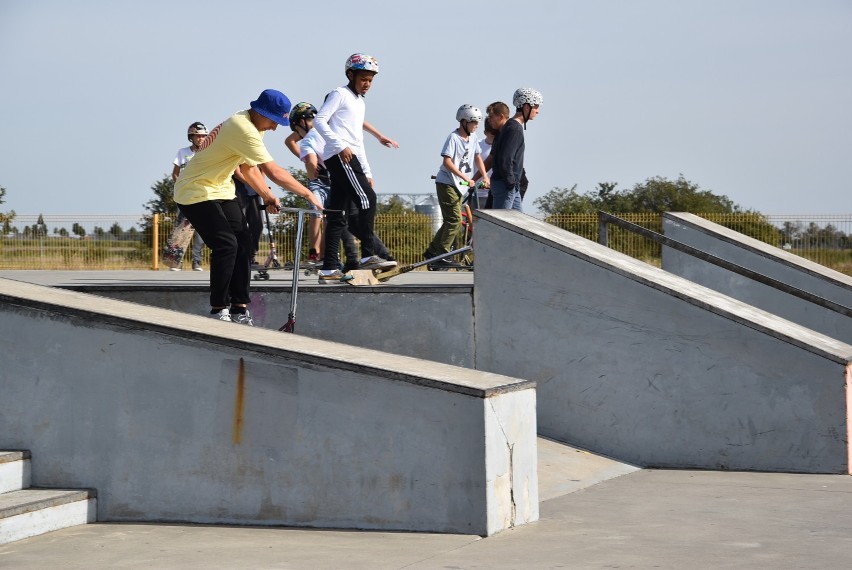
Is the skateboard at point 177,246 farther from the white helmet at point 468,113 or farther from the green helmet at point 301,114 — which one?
the white helmet at point 468,113

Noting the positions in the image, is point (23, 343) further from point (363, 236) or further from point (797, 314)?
point (797, 314)

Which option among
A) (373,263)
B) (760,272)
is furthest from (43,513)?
(760,272)

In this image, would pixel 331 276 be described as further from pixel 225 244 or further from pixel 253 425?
pixel 253 425

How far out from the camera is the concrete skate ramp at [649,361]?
7.21 meters

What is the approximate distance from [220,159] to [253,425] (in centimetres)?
233

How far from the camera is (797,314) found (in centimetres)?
1020

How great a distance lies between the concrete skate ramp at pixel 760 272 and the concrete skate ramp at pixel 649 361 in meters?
2.45

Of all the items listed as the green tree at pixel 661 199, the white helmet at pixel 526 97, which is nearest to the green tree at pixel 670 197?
the green tree at pixel 661 199

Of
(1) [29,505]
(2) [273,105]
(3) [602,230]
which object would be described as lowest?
(1) [29,505]

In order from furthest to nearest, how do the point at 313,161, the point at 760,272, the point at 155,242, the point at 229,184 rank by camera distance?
the point at 155,242 → the point at 760,272 → the point at 313,161 → the point at 229,184

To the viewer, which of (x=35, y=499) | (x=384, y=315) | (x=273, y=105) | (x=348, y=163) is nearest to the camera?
(x=35, y=499)

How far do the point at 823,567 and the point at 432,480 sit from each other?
173 centimetres

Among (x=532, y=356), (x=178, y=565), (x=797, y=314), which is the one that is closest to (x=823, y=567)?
(x=178, y=565)

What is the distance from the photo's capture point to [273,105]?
23.2 ft
